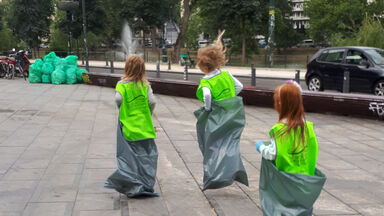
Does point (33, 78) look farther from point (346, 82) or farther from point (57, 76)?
point (346, 82)

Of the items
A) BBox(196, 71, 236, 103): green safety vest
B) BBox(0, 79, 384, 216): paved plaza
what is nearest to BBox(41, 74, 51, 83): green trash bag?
BBox(0, 79, 384, 216): paved plaza

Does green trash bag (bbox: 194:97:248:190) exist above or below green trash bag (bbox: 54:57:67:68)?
below

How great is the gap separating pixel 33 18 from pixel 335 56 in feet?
176

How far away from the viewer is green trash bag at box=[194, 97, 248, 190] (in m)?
4.68

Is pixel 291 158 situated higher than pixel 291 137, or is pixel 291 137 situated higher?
pixel 291 137

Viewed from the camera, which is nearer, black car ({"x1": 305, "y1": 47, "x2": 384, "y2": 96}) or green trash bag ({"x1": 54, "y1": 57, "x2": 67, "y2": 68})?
black car ({"x1": 305, "y1": 47, "x2": 384, "y2": 96})

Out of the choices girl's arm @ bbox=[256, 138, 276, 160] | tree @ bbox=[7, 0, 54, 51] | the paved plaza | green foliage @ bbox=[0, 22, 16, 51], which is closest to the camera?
girl's arm @ bbox=[256, 138, 276, 160]

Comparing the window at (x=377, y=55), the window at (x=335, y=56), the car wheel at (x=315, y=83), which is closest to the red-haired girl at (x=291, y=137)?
the window at (x=377, y=55)

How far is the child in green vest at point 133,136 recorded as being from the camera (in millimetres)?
4598

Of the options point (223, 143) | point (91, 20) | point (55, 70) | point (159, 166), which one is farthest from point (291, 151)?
point (91, 20)

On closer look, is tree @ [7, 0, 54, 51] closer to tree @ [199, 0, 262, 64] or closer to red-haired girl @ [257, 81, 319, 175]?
tree @ [199, 0, 262, 64]

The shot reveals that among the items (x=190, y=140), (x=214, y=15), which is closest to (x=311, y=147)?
(x=190, y=140)

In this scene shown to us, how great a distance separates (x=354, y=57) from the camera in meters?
13.3

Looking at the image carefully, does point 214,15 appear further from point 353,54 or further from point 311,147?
point 311,147
